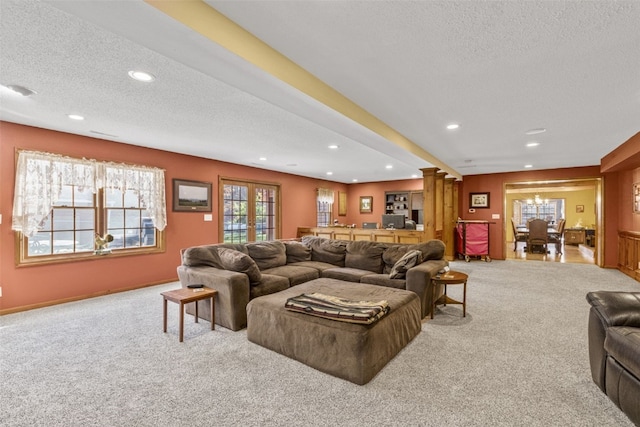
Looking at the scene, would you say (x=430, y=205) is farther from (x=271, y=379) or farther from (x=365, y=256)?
(x=271, y=379)

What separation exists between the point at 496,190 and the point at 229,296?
7745 millimetres

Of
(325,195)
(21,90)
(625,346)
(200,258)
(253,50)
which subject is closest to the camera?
(625,346)

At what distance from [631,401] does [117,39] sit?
3901 mm

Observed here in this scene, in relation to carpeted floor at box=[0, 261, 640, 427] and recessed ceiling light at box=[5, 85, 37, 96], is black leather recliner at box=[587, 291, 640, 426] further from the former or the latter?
recessed ceiling light at box=[5, 85, 37, 96]

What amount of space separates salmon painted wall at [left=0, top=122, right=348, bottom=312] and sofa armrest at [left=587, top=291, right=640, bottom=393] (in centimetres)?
571

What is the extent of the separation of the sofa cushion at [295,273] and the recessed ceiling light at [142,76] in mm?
2601

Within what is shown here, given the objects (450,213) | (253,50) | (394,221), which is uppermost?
(253,50)

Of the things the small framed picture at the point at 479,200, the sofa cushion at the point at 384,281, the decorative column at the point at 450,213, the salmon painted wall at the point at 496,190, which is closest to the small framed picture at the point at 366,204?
the decorative column at the point at 450,213

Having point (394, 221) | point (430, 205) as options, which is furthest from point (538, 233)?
point (394, 221)

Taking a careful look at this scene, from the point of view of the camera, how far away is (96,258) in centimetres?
444

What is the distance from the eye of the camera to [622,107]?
3.17 meters

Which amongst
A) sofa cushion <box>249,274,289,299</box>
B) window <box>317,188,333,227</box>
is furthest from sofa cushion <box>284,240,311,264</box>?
window <box>317,188,333,227</box>

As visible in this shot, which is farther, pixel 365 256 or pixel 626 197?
pixel 626 197

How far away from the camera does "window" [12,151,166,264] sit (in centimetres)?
383
